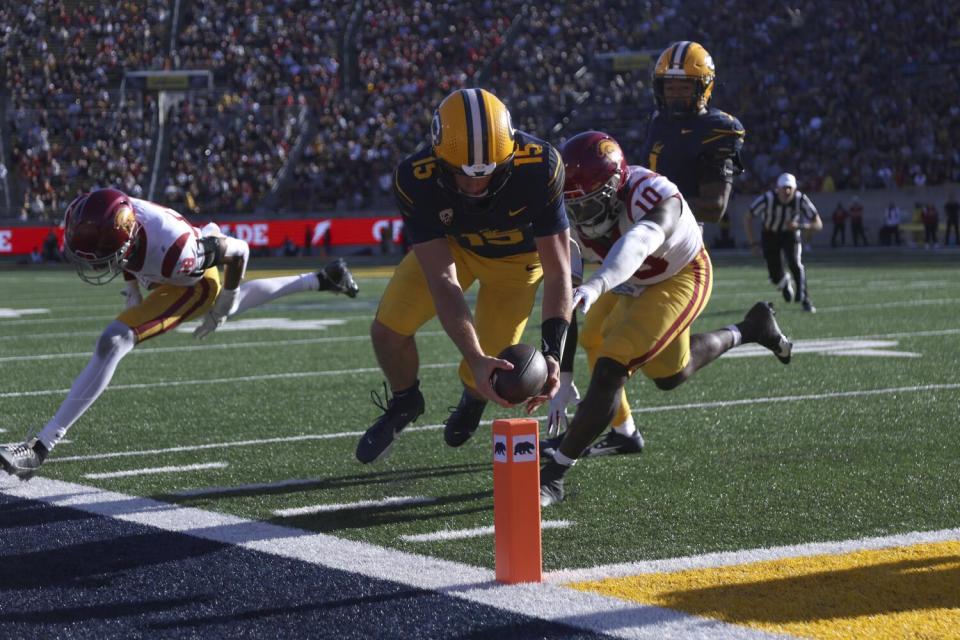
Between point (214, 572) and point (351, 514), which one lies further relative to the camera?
point (351, 514)

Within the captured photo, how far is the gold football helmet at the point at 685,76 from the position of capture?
682cm

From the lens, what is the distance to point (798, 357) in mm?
9688

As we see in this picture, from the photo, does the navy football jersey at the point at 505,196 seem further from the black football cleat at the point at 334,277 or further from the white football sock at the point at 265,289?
the black football cleat at the point at 334,277

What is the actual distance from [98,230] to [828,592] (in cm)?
333

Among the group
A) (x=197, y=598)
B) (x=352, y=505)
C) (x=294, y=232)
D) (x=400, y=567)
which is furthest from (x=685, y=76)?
(x=294, y=232)

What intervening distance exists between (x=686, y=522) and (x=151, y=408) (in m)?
4.03

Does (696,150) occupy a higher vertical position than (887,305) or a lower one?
higher

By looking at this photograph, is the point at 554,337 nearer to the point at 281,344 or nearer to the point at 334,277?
the point at 334,277

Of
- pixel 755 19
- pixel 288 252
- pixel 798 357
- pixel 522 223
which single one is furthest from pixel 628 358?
pixel 755 19

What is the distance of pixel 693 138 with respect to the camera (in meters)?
6.83

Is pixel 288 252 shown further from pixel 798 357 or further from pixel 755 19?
pixel 798 357

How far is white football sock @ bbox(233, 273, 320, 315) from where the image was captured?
7.04m

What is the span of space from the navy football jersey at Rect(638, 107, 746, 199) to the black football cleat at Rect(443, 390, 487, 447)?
5.68 feet

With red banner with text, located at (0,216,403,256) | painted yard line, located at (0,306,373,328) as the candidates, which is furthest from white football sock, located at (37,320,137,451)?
red banner with text, located at (0,216,403,256)
